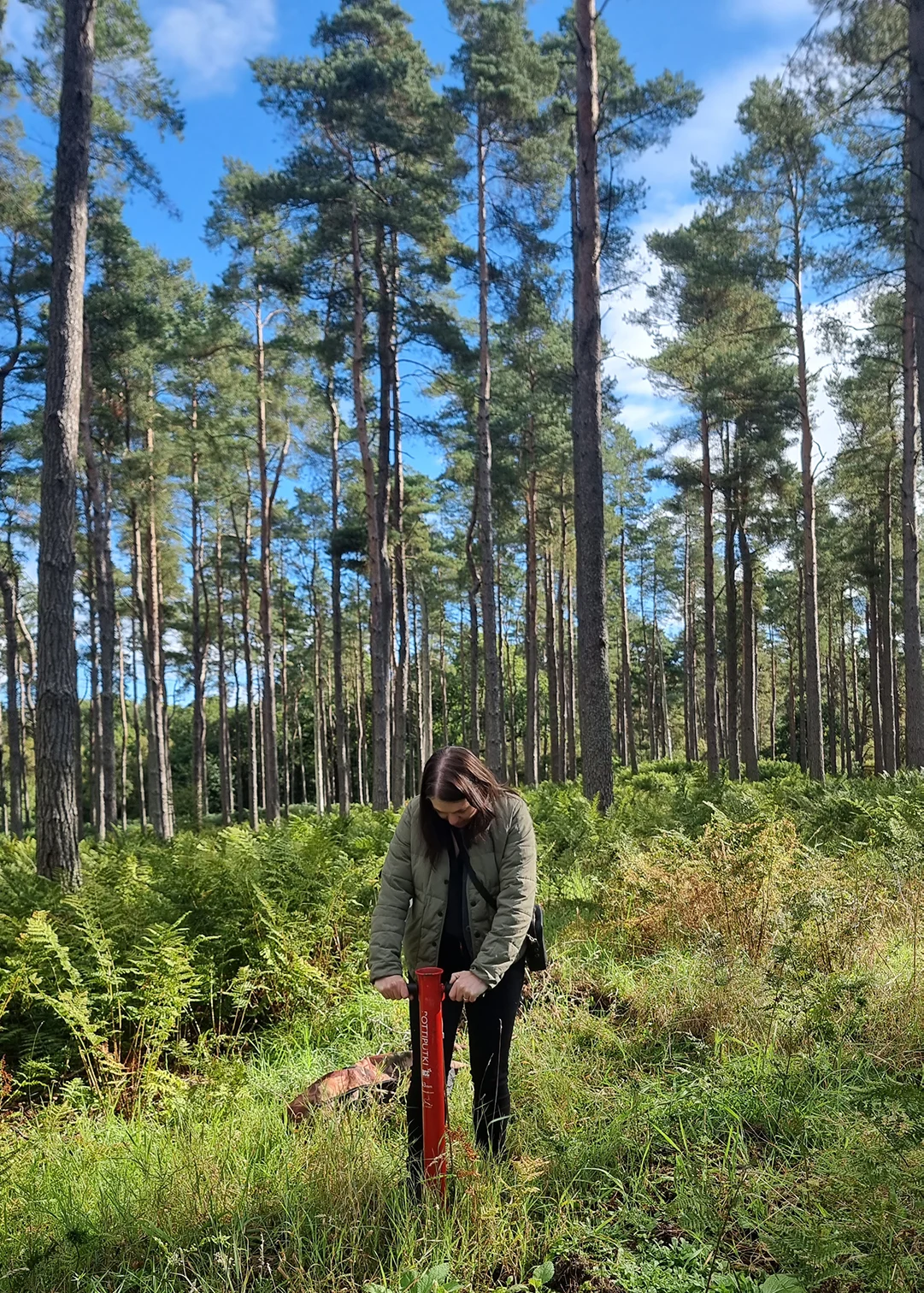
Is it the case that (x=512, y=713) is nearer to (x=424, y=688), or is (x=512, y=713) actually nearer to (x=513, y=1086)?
(x=424, y=688)

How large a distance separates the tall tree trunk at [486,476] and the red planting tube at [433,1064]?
12645 millimetres

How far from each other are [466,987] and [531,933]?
43 centimetres

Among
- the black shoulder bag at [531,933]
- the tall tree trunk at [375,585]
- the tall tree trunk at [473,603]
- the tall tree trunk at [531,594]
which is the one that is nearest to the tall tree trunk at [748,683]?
the tall tree trunk at [531,594]

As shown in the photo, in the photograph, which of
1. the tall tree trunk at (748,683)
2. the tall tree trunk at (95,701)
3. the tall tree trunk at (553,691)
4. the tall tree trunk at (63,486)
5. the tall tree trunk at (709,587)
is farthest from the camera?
the tall tree trunk at (553,691)

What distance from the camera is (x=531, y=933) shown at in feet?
10.4

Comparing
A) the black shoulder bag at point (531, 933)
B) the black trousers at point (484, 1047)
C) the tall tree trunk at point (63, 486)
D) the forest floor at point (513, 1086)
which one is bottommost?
the forest floor at point (513, 1086)

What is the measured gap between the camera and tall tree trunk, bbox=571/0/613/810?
10.1 metres

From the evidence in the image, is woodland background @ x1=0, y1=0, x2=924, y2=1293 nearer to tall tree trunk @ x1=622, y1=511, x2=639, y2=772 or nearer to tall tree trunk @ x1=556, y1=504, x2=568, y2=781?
tall tree trunk @ x1=556, y1=504, x2=568, y2=781

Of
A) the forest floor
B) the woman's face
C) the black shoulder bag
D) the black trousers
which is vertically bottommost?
the forest floor

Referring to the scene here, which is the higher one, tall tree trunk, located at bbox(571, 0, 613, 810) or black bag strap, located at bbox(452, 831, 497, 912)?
tall tree trunk, located at bbox(571, 0, 613, 810)

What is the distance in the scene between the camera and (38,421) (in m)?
16.8

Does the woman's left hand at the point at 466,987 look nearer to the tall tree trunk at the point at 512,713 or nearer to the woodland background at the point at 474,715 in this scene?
the woodland background at the point at 474,715

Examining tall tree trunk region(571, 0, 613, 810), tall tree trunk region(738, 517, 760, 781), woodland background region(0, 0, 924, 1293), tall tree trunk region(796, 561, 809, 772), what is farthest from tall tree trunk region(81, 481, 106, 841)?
tall tree trunk region(796, 561, 809, 772)

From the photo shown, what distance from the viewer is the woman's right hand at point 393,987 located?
2.91 metres
